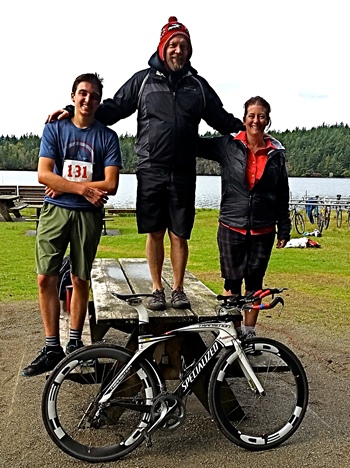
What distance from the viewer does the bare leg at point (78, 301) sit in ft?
14.9

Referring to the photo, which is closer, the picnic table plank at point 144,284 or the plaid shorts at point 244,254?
the picnic table plank at point 144,284

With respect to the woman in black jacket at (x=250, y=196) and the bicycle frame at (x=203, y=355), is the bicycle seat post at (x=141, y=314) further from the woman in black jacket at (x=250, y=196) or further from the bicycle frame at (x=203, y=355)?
the woman in black jacket at (x=250, y=196)

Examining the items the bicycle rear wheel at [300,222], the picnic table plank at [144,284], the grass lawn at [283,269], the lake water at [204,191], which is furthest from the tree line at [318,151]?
the picnic table plank at [144,284]

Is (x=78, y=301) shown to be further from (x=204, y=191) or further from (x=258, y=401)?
(x=204, y=191)

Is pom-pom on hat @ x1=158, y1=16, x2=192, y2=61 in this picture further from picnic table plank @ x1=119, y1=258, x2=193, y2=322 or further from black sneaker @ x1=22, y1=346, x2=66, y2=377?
black sneaker @ x1=22, y1=346, x2=66, y2=377

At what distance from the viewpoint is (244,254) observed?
5.01 metres

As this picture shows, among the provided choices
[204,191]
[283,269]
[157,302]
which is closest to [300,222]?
[283,269]

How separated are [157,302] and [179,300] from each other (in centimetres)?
17

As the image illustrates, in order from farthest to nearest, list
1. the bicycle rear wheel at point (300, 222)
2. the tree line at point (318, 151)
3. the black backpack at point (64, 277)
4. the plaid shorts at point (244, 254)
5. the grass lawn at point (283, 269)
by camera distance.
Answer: the tree line at point (318, 151), the bicycle rear wheel at point (300, 222), the grass lawn at point (283, 269), the black backpack at point (64, 277), the plaid shorts at point (244, 254)

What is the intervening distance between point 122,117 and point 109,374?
198 centimetres

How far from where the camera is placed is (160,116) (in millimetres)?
4492

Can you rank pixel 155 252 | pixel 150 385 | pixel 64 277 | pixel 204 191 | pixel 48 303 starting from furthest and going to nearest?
pixel 204 191 → pixel 64 277 → pixel 155 252 → pixel 48 303 → pixel 150 385

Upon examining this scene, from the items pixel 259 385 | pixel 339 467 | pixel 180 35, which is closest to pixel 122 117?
pixel 180 35

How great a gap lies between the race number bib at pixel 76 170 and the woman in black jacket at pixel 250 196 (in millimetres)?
1111
